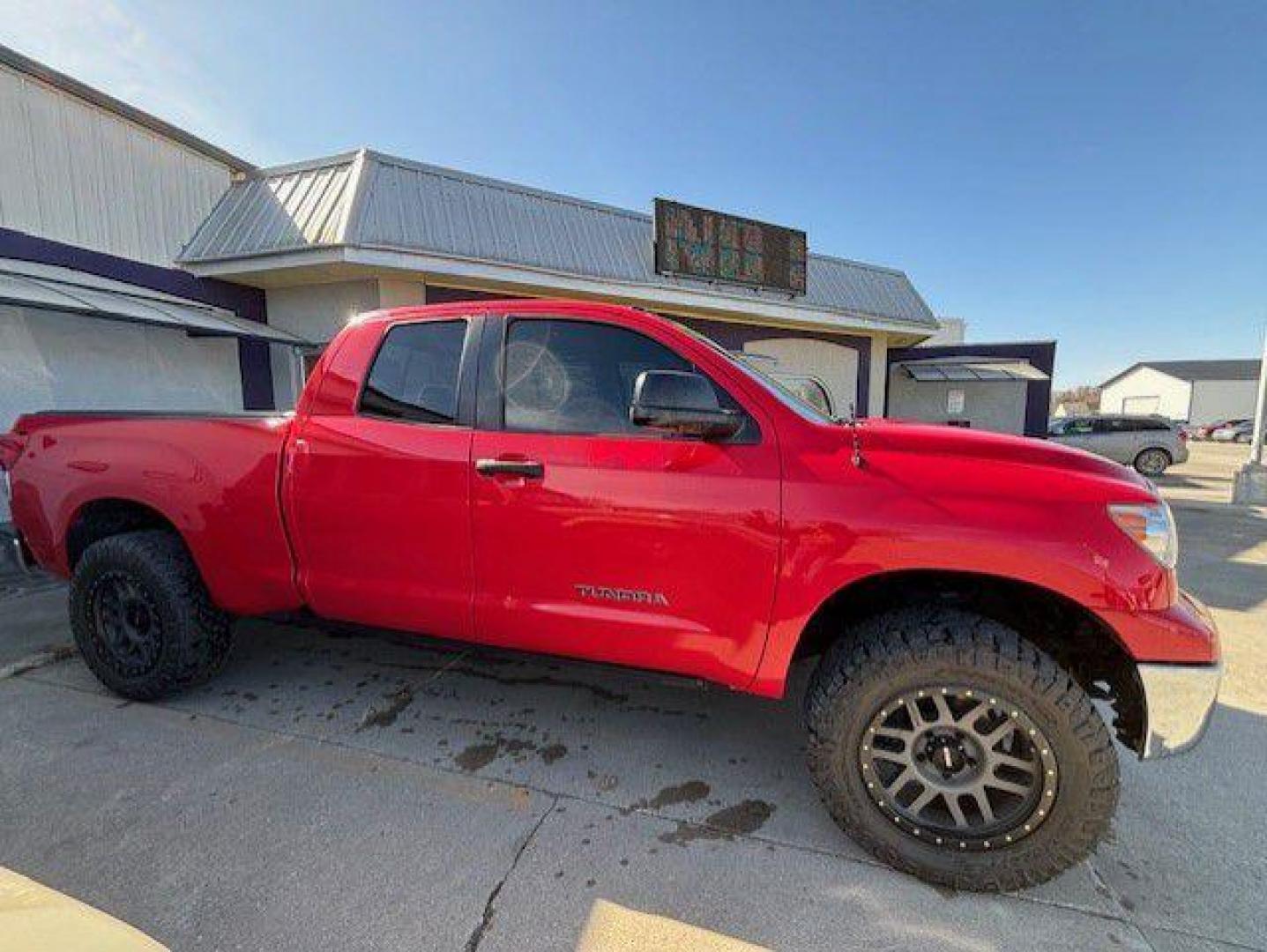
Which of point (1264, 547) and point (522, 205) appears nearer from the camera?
point (1264, 547)

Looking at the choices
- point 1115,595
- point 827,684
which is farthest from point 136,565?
point 1115,595

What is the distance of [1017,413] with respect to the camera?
16.5 meters

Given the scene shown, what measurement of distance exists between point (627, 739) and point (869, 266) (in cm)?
1393

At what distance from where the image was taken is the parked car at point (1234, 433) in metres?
36.9

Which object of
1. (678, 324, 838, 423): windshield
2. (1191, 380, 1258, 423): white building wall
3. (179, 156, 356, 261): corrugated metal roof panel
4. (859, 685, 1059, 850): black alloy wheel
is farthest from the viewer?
(1191, 380, 1258, 423): white building wall

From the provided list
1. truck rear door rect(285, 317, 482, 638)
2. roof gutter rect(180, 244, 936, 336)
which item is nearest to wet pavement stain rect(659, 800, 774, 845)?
truck rear door rect(285, 317, 482, 638)

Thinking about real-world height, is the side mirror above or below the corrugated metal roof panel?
below

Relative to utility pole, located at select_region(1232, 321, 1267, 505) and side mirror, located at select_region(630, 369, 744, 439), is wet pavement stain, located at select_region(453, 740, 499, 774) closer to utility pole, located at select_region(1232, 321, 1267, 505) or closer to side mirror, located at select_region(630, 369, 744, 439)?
side mirror, located at select_region(630, 369, 744, 439)

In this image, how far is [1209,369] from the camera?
58.3 metres

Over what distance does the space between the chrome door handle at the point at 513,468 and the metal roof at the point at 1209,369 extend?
76081mm

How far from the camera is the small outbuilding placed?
180 ft

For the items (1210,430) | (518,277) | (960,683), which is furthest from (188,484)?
(1210,430)

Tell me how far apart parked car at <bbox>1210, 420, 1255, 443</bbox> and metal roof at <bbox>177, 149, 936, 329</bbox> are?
44344mm

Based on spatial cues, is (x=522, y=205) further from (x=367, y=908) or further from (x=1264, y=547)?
(x=1264, y=547)
